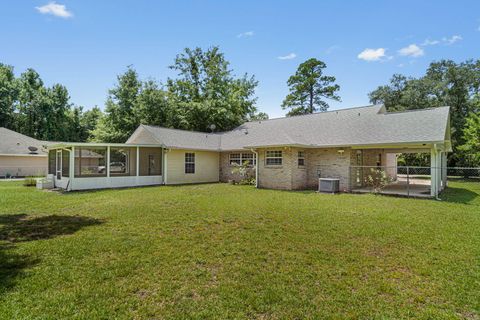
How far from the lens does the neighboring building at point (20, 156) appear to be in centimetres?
2355

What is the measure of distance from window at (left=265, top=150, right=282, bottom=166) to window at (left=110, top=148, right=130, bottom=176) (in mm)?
8704

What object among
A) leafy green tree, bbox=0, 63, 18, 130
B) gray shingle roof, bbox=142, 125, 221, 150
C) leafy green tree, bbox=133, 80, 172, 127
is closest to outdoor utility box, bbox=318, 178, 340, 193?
gray shingle roof, bbox=142, 125, 221, 150

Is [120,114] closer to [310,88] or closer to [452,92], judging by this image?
[310,88]

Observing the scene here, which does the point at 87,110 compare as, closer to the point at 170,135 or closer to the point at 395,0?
the point at 170,135

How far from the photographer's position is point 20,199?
1088 centimetres

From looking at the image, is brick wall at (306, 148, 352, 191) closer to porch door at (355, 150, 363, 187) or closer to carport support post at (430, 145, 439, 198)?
porch door at (355, 150, 363, 187)

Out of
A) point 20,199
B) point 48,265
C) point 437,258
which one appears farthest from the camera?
point 20,199

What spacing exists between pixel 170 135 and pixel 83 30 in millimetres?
7535

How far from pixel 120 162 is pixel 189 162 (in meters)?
5.87

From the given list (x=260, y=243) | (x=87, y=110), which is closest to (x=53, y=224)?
(x=260, y=243)

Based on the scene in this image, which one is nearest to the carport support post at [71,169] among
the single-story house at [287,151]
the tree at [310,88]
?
the single-story house at [287,151]

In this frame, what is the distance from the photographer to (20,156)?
80.2ft

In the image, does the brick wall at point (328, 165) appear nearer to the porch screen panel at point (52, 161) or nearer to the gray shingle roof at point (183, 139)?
the gray shingle roof at point (183, 139)

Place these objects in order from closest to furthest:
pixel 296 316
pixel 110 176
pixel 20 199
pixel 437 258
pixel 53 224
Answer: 1. pixel 296 316
2. pixel 437 258
3. pixel 53 224
4. pixel 20 199
5. pixel 110 176
